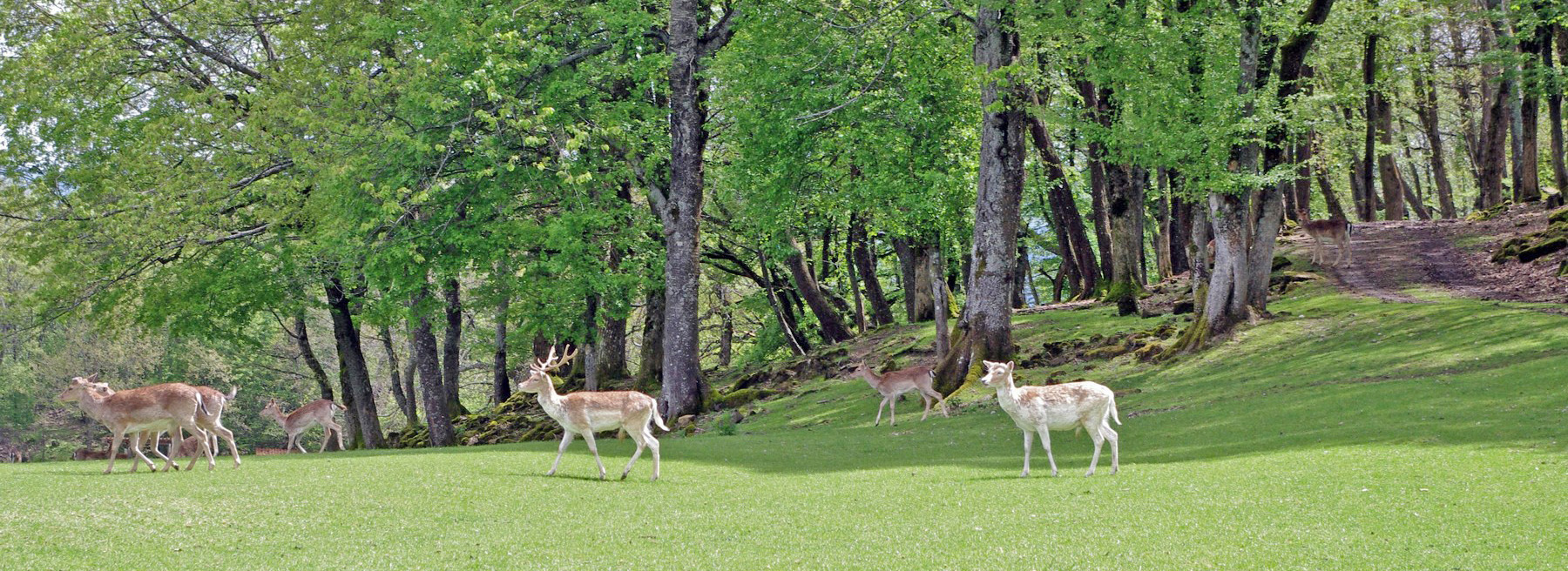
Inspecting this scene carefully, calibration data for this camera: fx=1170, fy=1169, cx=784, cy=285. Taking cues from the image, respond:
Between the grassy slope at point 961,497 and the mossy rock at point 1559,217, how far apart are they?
10.9m

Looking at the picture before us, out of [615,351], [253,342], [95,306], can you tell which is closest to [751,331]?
[615,351]

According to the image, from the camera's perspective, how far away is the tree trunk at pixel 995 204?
22750 mm

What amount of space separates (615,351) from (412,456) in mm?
17546

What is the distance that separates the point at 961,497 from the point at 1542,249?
2311 centimetres

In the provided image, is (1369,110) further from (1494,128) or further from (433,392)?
(433,392)

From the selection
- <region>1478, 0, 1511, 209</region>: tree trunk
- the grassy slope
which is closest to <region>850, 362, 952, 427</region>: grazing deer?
the grassy slope

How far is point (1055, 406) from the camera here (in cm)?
1384

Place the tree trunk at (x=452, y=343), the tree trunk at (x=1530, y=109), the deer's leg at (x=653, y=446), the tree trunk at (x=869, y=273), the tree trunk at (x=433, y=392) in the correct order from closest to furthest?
1. the deer's leg at (x=653, y=446)
2. the tree trunk at (x=433, y=392)
3. the tree trunk at (x=1530, y=109)
4. the tree trunk at (x=452, y=343)
5. the tree trunk at (x=869, y=273)

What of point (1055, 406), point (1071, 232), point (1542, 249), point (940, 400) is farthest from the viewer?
point (1071, 232)

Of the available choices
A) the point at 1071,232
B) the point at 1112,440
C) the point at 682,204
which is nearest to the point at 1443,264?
the point at 1071,232

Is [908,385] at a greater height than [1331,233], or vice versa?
[1331,233]

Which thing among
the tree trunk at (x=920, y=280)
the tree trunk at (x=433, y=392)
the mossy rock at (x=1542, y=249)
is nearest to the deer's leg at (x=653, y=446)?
the tree trunk at (x=433, y=392)

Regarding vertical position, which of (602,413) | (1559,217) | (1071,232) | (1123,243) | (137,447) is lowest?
(602,413)

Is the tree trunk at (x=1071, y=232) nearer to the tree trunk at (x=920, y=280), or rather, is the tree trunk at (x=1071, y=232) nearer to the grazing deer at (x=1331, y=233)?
the tree trunk at (x=920, y=280)
